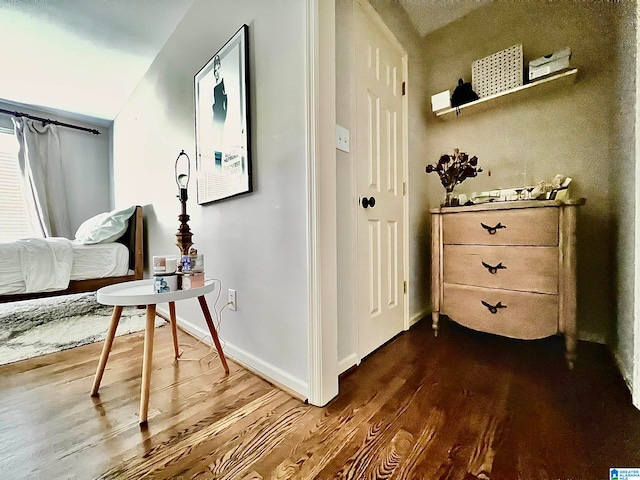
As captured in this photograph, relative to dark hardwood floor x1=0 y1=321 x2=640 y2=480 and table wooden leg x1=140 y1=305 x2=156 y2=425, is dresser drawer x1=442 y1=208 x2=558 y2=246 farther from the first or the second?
table wooden leg x1=140 y1=305 x2=156 y2=425

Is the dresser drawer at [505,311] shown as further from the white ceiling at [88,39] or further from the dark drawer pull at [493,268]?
the white ceiling at [88,39]

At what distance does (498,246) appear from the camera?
4.79 feet

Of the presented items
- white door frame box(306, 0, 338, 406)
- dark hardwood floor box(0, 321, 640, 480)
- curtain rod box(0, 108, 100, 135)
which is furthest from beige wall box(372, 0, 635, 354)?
curtain rod box(0, 108, 100, 135)

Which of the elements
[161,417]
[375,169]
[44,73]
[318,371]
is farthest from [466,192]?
[44,73]

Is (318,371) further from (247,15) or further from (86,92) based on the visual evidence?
(86,92)

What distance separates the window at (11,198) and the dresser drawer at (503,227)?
480cm

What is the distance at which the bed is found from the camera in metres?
1.98

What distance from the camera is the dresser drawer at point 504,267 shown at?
1.32 m

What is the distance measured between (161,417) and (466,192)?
224cm

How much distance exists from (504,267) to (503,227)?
221 millimetres

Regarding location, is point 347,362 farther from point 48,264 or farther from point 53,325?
point 48,264

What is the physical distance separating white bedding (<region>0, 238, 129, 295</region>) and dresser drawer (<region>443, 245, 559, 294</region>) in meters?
2.96

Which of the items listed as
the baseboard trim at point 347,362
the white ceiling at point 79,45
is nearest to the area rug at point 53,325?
the baseboard trim at point 347,362

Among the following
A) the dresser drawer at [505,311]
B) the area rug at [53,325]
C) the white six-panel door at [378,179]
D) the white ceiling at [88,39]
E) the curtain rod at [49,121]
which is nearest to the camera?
the dresser drawer at [505,311]
